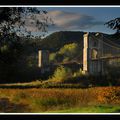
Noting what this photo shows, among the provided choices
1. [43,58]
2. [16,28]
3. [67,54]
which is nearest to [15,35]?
[16,28]

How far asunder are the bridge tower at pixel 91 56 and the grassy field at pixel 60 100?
265 millimetres

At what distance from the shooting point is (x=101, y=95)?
8.40 meters

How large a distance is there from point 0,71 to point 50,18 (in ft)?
3.47

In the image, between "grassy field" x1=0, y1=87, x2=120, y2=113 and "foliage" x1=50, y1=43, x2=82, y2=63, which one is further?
"foliage" x1=50, y1=43, x2=82, y2=63

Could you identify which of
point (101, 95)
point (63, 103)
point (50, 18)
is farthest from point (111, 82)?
point (50, 18)

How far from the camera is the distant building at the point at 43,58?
8.45 meters

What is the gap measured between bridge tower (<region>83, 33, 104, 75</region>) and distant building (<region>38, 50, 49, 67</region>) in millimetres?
558

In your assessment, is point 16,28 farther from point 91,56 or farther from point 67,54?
point 91,56

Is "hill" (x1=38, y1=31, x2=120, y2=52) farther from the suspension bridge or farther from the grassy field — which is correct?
the grassy field

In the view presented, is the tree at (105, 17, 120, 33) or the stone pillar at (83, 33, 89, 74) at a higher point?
the tree at (105, 17, 120, 33)

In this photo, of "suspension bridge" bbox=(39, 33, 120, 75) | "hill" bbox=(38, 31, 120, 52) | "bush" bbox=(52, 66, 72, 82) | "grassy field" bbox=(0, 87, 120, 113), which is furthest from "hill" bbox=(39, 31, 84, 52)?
"grassy field" bbox=(0, 87, 120, 113)

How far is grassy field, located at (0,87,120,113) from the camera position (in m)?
8.30

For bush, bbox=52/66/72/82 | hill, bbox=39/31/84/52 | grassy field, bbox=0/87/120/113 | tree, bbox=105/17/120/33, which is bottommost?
grassy field, bbox=0/87/120/113
